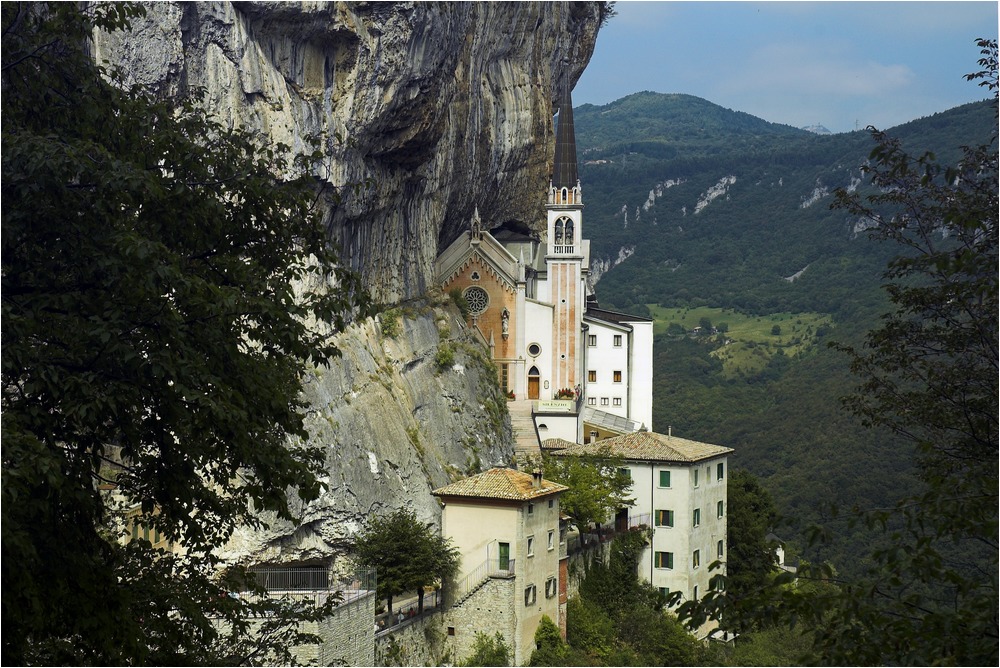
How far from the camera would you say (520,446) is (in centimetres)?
6222

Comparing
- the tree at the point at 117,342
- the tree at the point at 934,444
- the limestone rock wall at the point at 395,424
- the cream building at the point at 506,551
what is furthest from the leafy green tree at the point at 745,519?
the tree at the point at 117,342

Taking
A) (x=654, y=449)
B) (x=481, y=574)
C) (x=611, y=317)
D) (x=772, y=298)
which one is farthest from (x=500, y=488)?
(x=772, y=298)

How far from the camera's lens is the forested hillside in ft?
315

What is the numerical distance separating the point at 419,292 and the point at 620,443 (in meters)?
10.8

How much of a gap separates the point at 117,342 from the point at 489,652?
A: 29411 mm

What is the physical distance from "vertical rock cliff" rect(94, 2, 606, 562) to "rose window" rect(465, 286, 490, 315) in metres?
2.67

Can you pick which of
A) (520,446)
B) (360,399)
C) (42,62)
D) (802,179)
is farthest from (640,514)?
(802,179)

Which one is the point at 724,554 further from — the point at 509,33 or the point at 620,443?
the point at 509,33

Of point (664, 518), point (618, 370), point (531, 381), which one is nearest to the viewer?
point (664, 518)

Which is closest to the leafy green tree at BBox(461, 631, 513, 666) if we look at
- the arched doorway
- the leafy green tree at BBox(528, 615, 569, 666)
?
the leafy green tree at BBox(528, 615, 569, 666)

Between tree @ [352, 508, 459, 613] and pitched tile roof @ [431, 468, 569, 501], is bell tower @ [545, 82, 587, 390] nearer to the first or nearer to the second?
pitched tile roof @ [431, 468, 569, 501]

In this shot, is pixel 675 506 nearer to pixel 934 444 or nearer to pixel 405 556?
pixel 405 556

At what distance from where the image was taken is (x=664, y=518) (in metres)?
55.4

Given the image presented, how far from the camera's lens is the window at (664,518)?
55.3m
